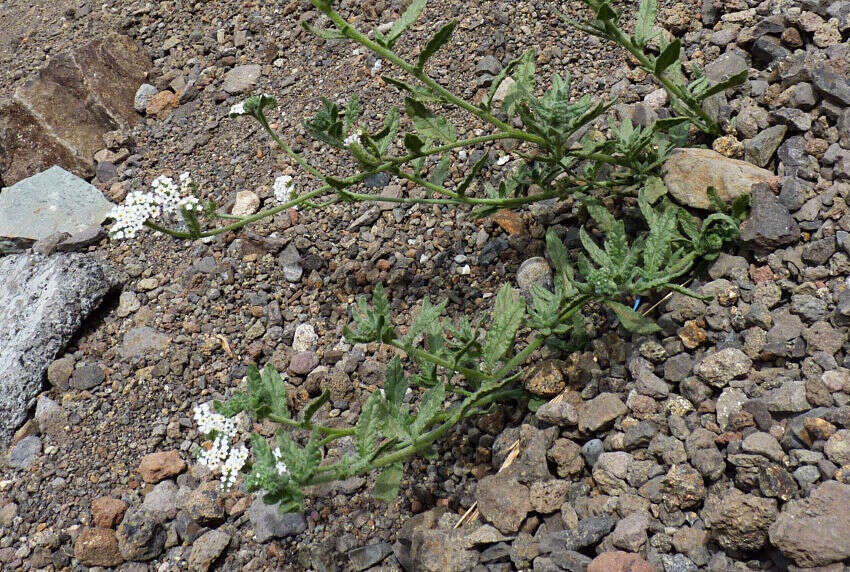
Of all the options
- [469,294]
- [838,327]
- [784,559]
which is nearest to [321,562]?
[469,294]

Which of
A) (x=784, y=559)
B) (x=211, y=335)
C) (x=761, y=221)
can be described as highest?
(x=761, y=221)

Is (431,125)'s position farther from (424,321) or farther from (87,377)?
(87,377)

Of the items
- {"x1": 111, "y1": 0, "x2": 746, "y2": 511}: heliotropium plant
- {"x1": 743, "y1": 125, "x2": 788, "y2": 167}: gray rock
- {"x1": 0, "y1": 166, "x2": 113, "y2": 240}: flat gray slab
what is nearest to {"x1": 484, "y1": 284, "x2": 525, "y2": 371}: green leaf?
{"x1": 111, "y1": 0, "x2": 746, "y2": 511}: heliotropium plant

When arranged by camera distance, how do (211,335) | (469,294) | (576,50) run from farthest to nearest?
1. (576,50)
2. (211,335)
3. (469,294)

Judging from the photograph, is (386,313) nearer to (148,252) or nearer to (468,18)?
(148,252)

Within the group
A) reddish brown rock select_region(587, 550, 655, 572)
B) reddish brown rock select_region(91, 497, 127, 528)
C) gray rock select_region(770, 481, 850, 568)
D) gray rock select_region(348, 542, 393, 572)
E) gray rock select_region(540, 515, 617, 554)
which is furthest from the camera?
reddish brown rock select_region(91, 497, 127, 528)

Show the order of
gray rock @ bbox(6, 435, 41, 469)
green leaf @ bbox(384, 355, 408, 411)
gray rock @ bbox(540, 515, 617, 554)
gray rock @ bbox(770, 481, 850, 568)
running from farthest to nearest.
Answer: gray rock @ bbox(6, 435, 41, 469), green leaf @ bbox(384, 355, 408, 411), gray rock @ bbox(540, 515, 617, 554), gray rock @ bbox(770, 481, 850, 568)

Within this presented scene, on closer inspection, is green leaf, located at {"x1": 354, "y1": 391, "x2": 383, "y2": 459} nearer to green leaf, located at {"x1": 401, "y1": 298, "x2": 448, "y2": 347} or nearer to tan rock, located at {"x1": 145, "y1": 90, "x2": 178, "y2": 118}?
green leaf, located at {"x1": 401, "y1": 298, "x2": 448, "y2": 347}
